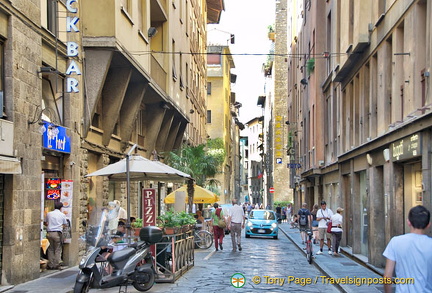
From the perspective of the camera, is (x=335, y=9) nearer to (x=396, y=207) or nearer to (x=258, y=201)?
(x=396, y=207)

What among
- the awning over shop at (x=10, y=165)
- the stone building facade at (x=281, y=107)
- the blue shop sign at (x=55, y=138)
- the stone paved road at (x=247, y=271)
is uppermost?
the stone building facade at (x=281, y=107)

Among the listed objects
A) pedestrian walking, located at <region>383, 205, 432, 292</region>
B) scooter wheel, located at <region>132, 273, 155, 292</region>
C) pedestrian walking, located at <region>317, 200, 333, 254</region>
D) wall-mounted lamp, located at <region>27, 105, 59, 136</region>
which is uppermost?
wall-mounted lamp, located at <region>27, 105, 59, 136</region>

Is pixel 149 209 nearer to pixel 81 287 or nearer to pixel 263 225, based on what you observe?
pixel 81 287

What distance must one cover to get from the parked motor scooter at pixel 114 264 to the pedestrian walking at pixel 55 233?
11.9ft

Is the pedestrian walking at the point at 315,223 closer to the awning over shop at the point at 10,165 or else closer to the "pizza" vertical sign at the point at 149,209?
the "pizza" vertical sign at the point at 149,209

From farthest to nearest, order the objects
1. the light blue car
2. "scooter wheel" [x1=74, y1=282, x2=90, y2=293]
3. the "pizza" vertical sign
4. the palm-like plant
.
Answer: the light blue car, the palm-like plant, the "pizza" vertical sign, "scooter wheel" [x1=74, y1=282, x2=90, y2=293]

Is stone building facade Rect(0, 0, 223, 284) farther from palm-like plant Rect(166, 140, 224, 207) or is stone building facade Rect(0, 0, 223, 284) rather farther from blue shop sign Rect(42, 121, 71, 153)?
palm-like plant Rect(166, 140, 224, 207)

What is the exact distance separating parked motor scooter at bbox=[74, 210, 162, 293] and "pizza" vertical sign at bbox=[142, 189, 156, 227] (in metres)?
4.17

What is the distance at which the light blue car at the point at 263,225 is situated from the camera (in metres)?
31.9

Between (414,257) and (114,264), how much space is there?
285 inches

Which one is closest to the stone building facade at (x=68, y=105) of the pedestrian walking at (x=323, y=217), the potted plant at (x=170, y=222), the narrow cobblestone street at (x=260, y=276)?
the narrow cobblestone street at (x=260, y=276)

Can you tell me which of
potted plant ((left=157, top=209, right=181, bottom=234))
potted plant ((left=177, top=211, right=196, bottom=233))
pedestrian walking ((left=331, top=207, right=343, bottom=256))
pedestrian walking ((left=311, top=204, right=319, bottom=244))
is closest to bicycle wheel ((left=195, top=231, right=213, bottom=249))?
pedestrian walking ((left=311, top=204, right=319, bottom=244))

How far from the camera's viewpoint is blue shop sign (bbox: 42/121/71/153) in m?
15.3

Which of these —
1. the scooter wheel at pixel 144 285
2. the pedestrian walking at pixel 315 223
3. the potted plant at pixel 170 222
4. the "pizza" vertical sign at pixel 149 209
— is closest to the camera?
the scooter wheel at pixel 144 285
